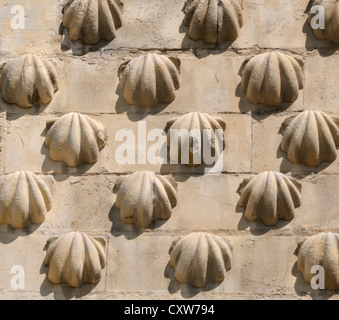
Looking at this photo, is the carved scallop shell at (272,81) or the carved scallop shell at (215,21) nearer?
the carved scallop shell at (272,81)

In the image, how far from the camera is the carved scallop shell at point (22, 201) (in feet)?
30.3

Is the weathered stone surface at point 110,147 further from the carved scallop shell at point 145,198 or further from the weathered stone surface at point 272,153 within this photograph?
the carved scallop shell at point 145,198

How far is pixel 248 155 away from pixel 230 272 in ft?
2.69

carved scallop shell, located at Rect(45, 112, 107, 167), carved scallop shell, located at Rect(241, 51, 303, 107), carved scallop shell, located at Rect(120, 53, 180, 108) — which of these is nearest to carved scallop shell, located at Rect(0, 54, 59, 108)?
carved scallop shell, located at Rect(45, 112, 107, 167)

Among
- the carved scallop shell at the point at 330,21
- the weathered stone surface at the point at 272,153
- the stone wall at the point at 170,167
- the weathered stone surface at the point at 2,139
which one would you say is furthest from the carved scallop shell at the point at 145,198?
the carved scallop shell at the point at 330,21

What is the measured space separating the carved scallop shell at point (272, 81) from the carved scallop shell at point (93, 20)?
0.99 meters

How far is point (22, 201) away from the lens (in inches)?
363

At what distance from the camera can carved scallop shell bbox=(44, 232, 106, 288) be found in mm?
9023

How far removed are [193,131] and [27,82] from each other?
3.82 feet

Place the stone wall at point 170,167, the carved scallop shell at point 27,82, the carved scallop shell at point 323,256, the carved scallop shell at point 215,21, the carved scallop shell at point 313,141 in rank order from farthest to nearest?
1. the carved scallop shell at point 215,21
2. the carved scallop shell at point 27,82
3. the carved scallop shell at point 313,141
4. the stone wall at point 170,167
5. the carved scallop shell at point 323,256

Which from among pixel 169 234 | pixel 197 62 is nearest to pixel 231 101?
pixel 197 62

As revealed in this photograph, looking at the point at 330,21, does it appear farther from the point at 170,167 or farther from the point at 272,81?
the point at 170,167

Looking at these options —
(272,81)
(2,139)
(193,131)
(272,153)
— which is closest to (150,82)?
(193,131)
